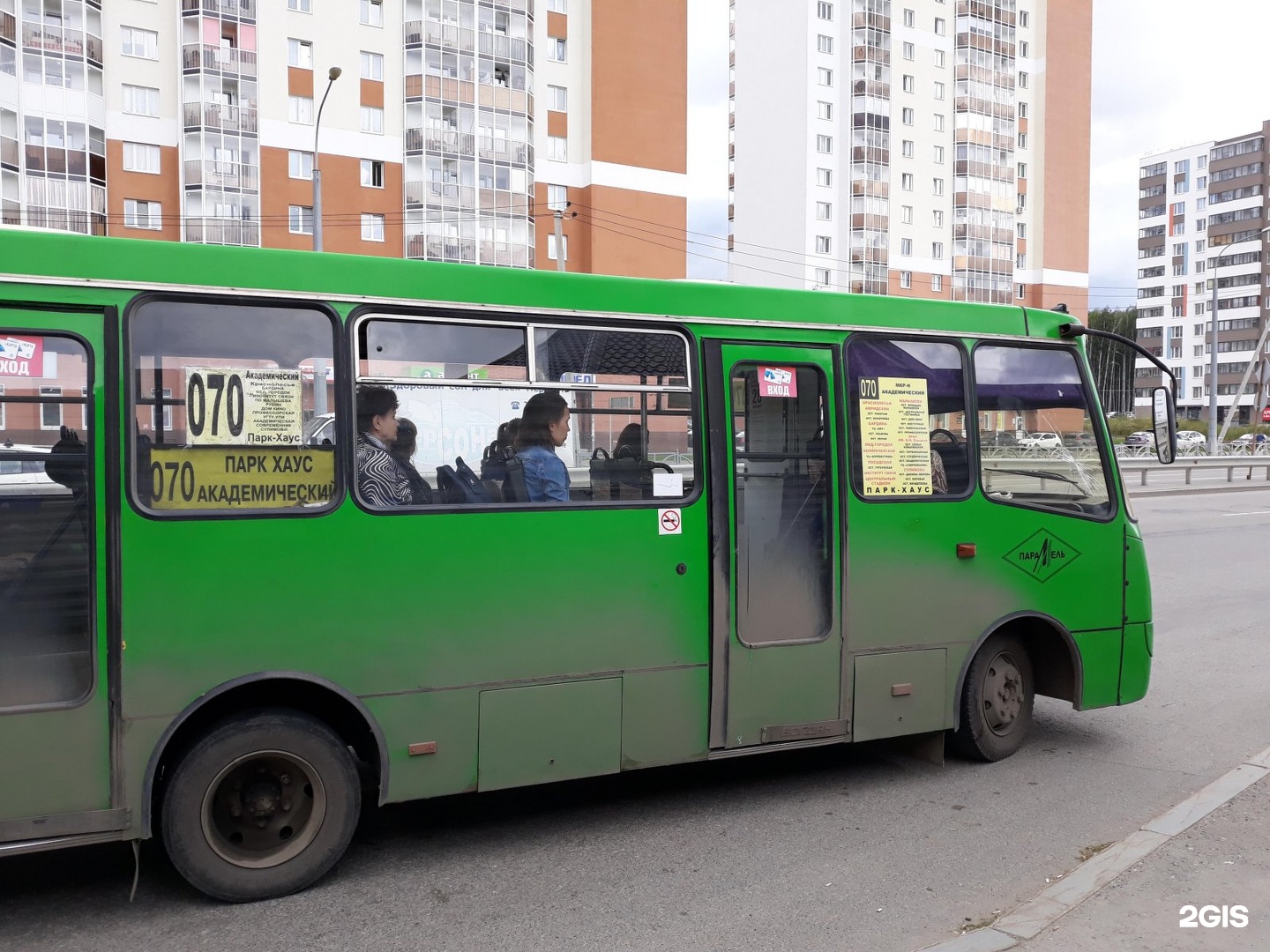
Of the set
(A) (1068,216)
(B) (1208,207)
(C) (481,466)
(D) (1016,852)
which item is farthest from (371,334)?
(B) (1208,207)

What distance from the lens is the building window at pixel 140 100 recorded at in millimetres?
42156

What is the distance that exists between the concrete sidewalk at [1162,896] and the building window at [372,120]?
46.0 meters

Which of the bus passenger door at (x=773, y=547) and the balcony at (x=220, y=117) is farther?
the balcony at (x=220, y=117)

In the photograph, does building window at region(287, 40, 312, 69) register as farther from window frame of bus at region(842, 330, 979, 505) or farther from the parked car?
the parked car

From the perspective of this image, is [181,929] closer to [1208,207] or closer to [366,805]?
[366,805]

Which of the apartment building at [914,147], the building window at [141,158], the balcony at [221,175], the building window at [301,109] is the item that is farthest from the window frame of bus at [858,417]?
the apartment building at [914,147]

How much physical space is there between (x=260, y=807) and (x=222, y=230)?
42792 millimetres

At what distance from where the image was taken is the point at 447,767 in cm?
469

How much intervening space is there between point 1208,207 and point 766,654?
135 m

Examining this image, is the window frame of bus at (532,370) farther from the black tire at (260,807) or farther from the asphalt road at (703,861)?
the asphalt road at (703,861)

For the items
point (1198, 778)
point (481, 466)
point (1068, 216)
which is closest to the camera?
Answer: point (481, 466)

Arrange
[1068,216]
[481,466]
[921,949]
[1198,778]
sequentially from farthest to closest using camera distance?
[1068,216] < [1198,778] < [481,466] < [921,949]

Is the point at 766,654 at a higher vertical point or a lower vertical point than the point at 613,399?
lower

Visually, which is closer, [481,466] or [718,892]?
[718,892]
